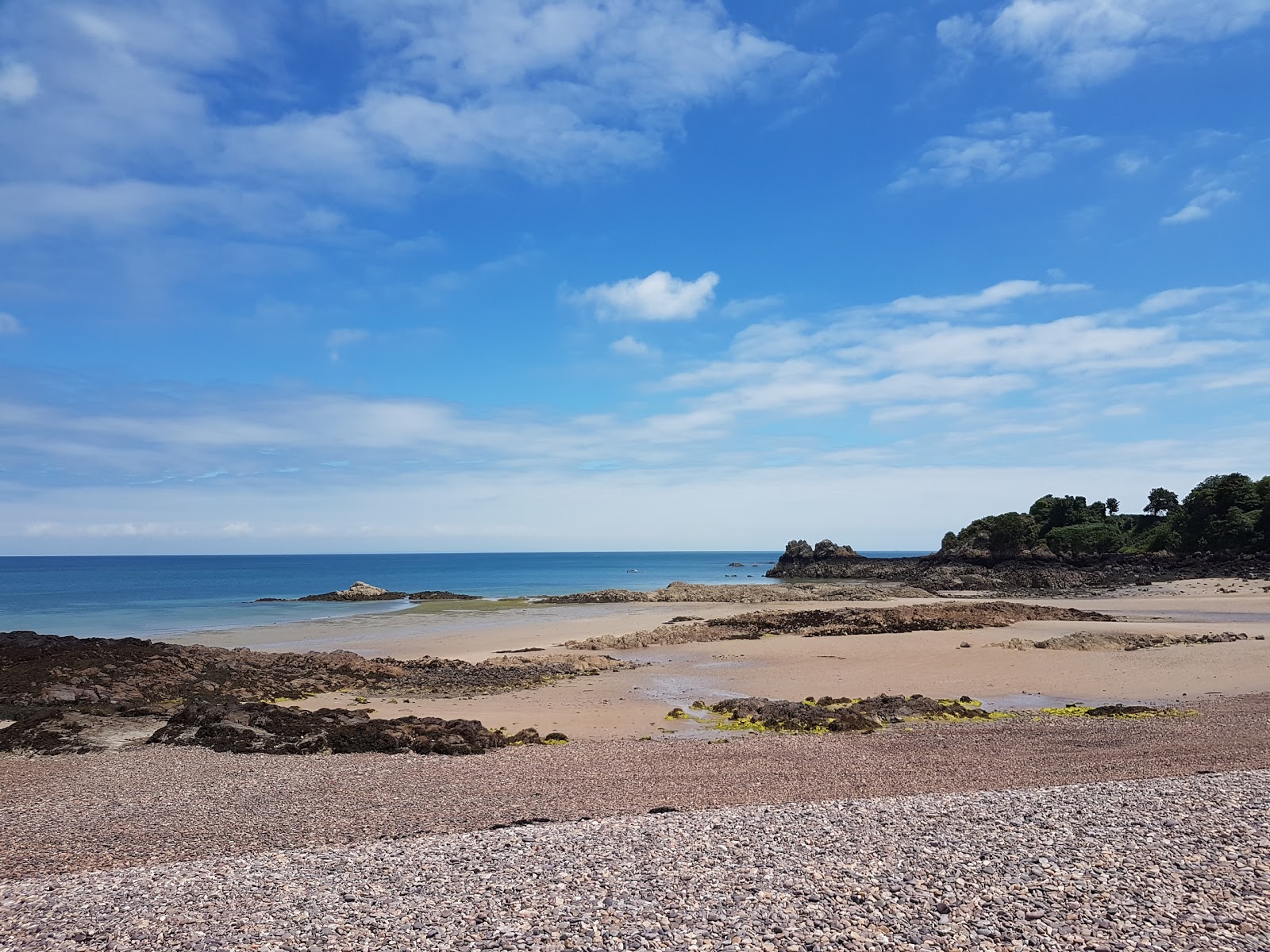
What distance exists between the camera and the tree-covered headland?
7331 cm

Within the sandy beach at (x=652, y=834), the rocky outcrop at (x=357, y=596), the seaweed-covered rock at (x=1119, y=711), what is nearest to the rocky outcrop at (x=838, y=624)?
the sandy beach at (x=652, y=834)

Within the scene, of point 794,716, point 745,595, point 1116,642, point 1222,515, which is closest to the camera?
point 794,716

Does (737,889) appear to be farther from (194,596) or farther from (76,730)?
(194,596)

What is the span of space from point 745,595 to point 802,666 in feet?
98.3

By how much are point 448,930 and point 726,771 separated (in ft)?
22.2

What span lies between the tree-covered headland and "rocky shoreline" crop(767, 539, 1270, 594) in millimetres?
2127

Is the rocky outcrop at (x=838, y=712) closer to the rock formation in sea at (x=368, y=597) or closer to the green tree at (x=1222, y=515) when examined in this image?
the rock formation in sea at (x=368, y=597)

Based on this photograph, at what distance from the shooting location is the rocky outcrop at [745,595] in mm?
53688

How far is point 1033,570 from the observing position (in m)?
73.2

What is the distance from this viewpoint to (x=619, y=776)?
11.7 metres

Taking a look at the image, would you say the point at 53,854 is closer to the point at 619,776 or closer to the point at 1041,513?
the point at 619,776

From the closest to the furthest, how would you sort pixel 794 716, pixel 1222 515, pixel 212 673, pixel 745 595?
pixel 794 716 → pixel 212 673 → pixel 745 595 → pixel 1222 515

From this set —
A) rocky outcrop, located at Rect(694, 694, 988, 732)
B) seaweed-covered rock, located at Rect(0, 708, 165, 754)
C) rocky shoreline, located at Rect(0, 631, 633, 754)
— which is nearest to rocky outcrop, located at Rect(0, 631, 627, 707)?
rocky shoreline, located at Rect(0, 631, 633, 754)

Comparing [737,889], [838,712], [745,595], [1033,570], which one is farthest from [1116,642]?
[1033,570]
